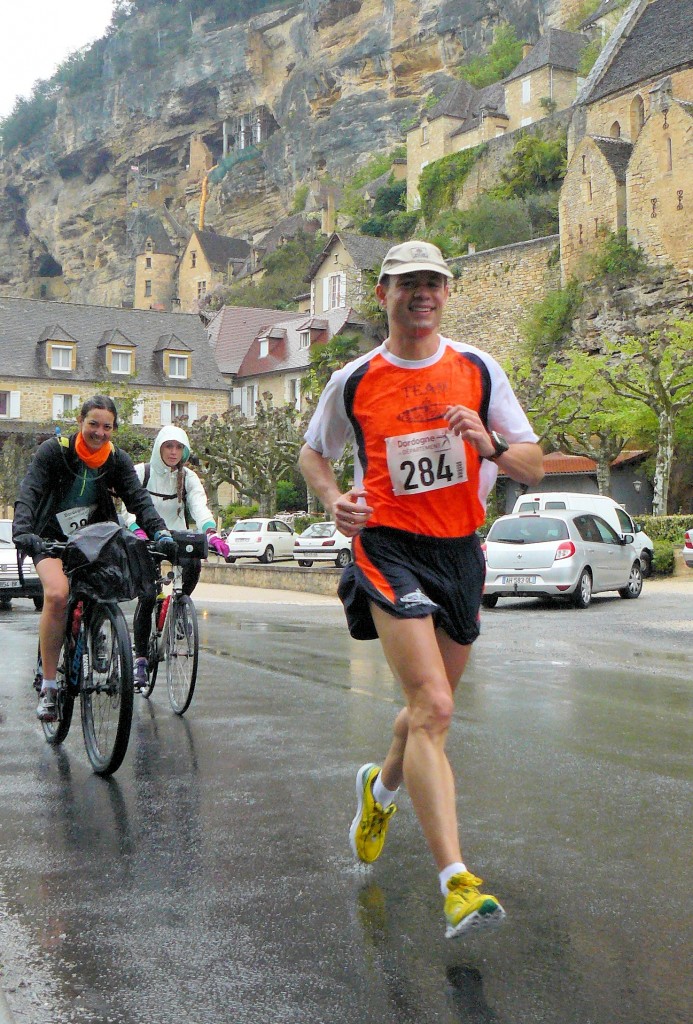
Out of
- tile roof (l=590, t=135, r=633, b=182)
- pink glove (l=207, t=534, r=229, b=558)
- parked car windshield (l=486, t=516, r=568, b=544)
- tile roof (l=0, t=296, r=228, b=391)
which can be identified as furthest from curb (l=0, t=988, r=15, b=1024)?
tile roof (l=0, t=296, r=228, b=391)

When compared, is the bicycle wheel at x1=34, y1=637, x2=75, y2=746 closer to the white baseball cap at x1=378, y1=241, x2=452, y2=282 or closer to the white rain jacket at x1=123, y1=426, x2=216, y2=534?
the white rain jacket at x1=123, y1=426, x2=216, y2=534

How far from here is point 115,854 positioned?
4.59 meters

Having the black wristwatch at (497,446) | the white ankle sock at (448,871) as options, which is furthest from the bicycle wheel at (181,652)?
the white ankle sock at (448,871)

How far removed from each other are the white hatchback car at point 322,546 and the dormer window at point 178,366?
32.5m

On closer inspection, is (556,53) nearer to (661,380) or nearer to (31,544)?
(661,380)

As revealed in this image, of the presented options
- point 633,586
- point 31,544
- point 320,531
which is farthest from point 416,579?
point 320,531

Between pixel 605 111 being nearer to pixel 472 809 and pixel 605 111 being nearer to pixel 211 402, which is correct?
pixel 211 402

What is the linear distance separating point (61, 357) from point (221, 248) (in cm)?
4686

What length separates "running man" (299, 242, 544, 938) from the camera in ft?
13.0

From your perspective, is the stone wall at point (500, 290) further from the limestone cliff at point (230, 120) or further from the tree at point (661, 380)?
the limestone cliff at point (230, 120)

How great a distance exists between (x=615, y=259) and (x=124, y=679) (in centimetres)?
4752

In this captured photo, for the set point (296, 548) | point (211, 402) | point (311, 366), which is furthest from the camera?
point (211, 402)

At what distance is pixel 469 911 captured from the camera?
341cm

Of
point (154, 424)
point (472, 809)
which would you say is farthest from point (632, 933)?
point (154, 424)
